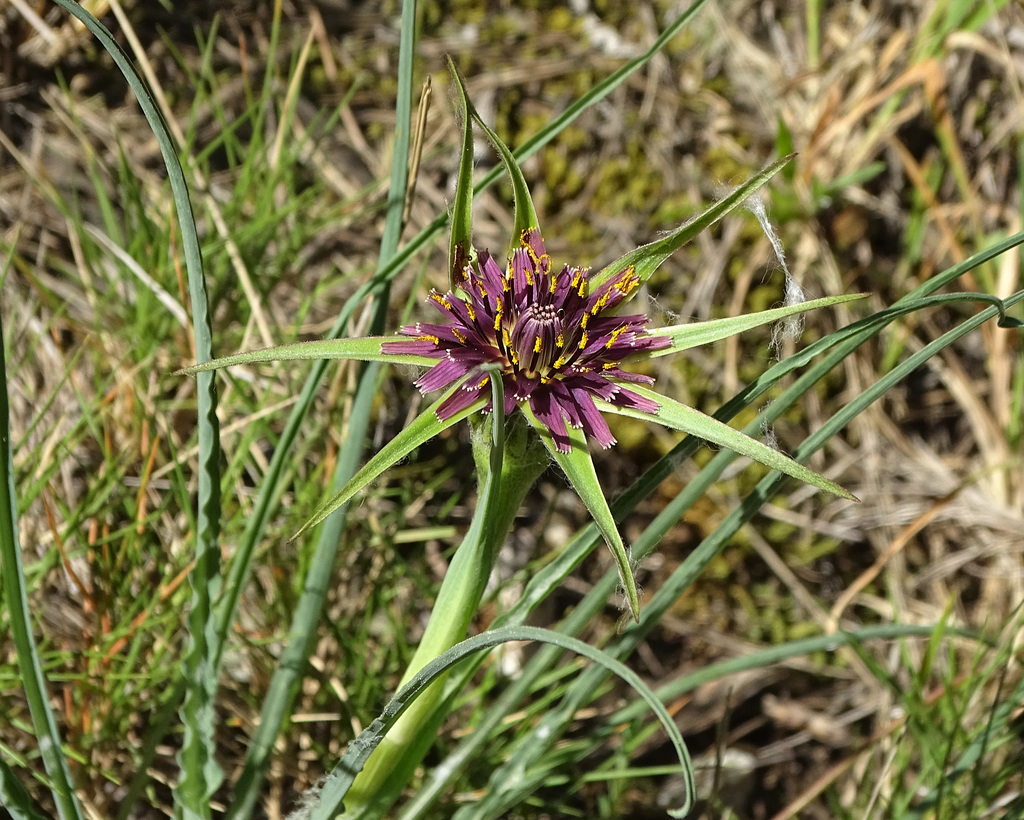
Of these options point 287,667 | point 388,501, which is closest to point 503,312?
point 287,667

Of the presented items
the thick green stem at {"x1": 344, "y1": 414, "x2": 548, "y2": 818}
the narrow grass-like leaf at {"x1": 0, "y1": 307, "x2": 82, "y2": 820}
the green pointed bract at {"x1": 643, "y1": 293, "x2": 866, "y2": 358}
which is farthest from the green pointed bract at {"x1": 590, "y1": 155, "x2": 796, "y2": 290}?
the narrow grass-like leaf at {"x1": 0, "y1": 307, "x2": 82, "y2": 820}

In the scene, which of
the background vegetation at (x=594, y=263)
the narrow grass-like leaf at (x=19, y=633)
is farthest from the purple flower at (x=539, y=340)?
the background vegetation at (x=594, y=263)

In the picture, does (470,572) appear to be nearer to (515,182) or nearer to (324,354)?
(324,354)

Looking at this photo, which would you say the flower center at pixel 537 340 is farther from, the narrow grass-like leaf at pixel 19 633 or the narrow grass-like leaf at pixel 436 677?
the narrow grass-like leaf at pixel 19 633

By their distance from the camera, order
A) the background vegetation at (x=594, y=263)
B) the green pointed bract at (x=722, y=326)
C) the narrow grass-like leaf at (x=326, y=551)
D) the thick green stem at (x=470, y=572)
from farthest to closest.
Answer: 1. the background vegetation at (x=594, y=263)
2. the narrow grass-like leaf at (x=326, y=551)
3. the thick green stem at (x=470, y=572)
4. the green pointed bract at (x=722, y=326)

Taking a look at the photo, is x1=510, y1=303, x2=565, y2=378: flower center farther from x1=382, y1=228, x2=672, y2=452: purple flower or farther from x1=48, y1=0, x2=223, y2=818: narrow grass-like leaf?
x1=48, y1=0, x2=223, y2=818: narrow grass-like leaf

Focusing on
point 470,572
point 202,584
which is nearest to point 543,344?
point 470,572
